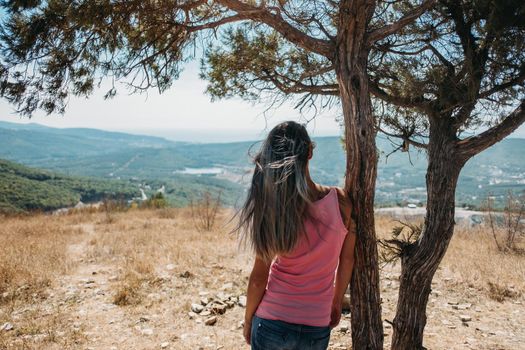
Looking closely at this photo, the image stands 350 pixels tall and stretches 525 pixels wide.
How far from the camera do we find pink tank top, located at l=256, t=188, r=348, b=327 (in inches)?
65.4

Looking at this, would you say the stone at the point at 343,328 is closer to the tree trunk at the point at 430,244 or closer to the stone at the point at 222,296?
the tree trunk at the point at 430,244

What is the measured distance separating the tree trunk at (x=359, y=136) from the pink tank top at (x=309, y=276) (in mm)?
710

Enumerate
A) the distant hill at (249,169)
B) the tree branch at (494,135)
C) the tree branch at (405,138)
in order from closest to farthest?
the tree branch at (494,135)
the tree branch at (405,138)
the distant hill at (249,169)

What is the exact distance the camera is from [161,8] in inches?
122

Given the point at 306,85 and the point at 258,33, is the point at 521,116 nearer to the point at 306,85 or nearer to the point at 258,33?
the point at 306,85

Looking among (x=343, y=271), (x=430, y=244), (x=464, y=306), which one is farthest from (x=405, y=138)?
→ (x=464, y=306)

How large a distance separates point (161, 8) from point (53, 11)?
82 cm

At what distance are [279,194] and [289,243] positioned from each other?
21 centimetres

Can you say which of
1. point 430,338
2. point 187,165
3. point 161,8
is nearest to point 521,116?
point 430,338

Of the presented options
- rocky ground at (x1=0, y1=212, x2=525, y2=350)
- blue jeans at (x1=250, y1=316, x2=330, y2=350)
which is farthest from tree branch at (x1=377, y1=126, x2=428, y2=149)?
blue jeans at (x1=250, y1=316, x2=330, y2=350)

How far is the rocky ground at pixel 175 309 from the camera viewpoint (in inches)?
157

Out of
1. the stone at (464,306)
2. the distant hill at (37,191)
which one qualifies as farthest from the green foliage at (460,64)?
the distant hill at (37,191)

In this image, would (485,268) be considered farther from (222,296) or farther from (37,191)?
(37,191)

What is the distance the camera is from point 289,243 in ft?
5.20
